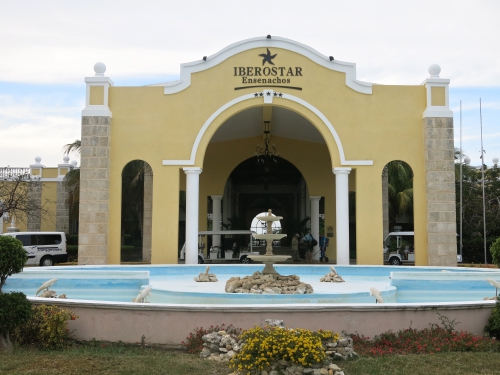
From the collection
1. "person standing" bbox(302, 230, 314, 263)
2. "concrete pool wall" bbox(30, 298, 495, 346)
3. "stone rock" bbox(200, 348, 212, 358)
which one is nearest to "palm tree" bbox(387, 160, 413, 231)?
"person standing" bbox(302, 230, 314, 263)

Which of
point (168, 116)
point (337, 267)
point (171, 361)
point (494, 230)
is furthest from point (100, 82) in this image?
point (494, 230)

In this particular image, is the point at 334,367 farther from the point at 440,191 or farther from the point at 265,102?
the point at 265,102

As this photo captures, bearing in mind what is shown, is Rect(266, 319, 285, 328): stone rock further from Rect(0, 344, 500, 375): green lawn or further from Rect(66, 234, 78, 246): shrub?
Rect(66, 234, 78, 246): shrub

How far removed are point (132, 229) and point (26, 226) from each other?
5.80m

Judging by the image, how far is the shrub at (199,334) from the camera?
25.7 ft

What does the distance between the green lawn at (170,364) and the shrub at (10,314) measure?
11.9 inches

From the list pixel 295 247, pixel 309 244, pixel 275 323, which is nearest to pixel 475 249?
pixel 309 244

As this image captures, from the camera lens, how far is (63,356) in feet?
24.3

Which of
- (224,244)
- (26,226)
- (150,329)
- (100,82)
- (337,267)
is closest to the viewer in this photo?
(150,329)

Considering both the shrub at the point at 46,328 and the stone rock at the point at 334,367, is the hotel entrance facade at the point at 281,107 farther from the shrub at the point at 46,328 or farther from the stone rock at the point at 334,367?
the stone rock at the point at 334,367

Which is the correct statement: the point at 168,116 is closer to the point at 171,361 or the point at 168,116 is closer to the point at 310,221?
the point at 310,221

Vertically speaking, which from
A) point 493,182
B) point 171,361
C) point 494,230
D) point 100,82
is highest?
point 100,82

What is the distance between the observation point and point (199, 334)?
26.1 ft

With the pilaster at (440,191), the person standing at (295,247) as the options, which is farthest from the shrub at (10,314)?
the person standing at (295,247)
